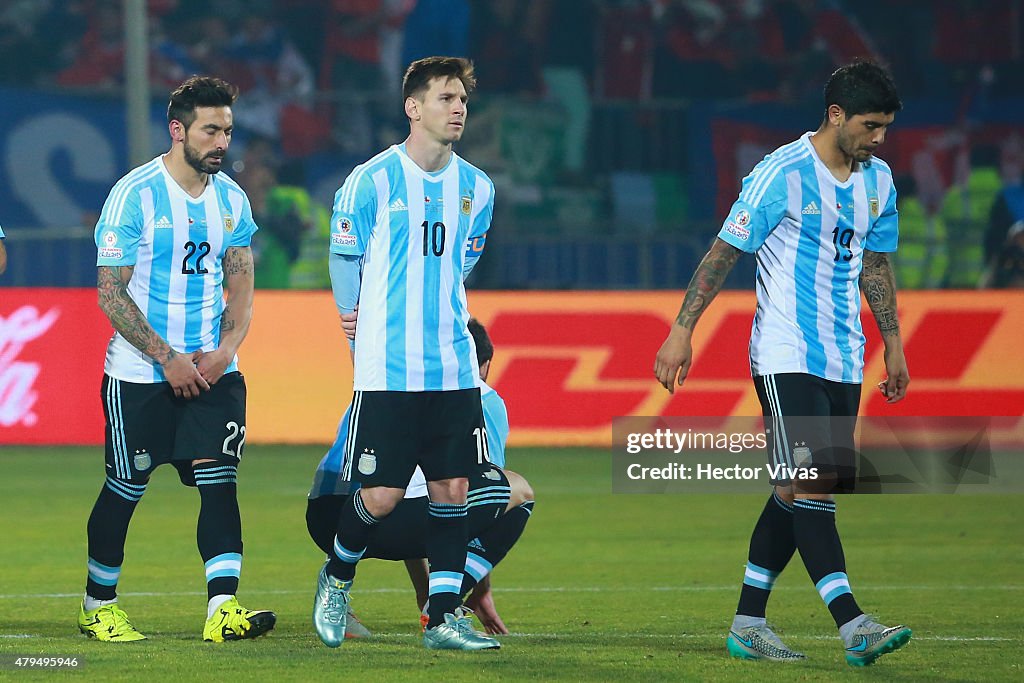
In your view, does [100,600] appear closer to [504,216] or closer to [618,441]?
[618,441]

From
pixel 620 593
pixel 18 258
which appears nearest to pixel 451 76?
pixel 620 593

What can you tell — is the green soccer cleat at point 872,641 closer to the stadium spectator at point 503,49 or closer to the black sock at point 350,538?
the black sock at point 350,538

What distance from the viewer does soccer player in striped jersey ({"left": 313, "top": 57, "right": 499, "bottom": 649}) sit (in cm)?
590

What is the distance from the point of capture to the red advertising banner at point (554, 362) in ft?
43.1

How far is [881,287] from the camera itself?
622 cm

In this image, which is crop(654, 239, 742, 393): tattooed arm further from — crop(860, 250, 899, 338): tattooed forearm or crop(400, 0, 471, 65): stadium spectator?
crop(400, 0, 471, 65): stadium spectator

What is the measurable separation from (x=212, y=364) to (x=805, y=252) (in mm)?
2173

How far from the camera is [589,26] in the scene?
21.4 metres

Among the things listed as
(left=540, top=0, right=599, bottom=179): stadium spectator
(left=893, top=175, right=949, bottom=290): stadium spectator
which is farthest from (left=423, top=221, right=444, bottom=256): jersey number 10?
(left=540, top=0, right=599, bottom=179): stadium spectator

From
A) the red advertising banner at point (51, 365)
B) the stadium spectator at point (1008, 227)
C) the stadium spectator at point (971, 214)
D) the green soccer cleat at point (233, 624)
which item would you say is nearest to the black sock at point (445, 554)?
the green soccer cleat at point (233, 624)

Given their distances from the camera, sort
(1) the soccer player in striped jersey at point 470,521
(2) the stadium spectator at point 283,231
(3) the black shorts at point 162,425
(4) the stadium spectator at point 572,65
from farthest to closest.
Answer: (4) the stadium spectator at point 572,65 < (2) the stadium spectator at point 283,231 < (1) the soccer player in striped jersey at point 470,521 < (3) the black shorts at point 162,425

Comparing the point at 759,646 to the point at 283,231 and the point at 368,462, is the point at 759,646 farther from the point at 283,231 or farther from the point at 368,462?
the point at 283,231

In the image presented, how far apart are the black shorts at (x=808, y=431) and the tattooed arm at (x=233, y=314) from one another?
1956 millimetres

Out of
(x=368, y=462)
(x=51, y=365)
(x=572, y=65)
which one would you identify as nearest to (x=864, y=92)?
(x=368, y=462)
